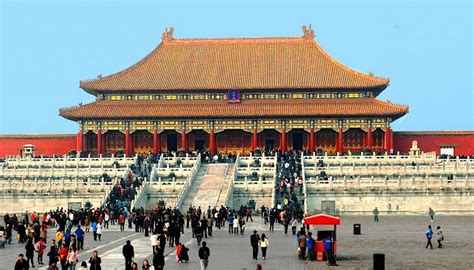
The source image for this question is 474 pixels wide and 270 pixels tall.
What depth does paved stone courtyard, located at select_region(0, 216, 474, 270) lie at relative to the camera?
32.8 metres

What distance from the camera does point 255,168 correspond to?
62.3 m

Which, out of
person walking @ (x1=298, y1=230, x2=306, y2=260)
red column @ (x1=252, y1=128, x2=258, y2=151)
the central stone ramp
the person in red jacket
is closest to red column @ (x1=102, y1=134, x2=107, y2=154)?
red column @ (x1=252, y1=128, x2=258, y2=151)

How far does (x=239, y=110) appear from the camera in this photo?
83938 mm

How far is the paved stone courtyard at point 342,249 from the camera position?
3278cm

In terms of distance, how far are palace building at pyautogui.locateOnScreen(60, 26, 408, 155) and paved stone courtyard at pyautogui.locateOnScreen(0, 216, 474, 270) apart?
32650 millimetres

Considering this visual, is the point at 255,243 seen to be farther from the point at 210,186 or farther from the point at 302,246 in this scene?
the point at 210,186

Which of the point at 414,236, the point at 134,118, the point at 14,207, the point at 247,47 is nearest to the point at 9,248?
the point at 414,236

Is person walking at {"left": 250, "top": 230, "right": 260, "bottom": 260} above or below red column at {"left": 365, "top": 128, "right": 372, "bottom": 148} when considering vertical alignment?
below

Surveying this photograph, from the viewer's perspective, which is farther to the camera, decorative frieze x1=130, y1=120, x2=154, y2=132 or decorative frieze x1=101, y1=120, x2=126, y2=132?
decorative frieze x1=101, y1=120, x2=126, y2=132

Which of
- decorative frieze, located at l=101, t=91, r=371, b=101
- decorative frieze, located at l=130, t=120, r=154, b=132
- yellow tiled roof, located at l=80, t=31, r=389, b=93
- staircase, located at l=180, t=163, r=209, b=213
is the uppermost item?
yellow tiled roof, located at l=80, t=31, r=389, b=93

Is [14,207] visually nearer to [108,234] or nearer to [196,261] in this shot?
[108,234]

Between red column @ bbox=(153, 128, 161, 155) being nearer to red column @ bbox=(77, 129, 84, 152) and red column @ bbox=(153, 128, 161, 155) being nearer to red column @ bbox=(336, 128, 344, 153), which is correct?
red column @ bbox=(77, 129, 84, 152)

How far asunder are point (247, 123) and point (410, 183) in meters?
28.1

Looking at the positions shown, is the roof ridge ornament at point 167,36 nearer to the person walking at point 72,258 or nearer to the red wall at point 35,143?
the red wall at point 35,143
